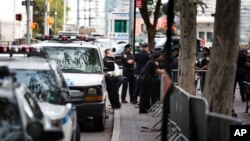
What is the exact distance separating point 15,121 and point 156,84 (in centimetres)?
1229

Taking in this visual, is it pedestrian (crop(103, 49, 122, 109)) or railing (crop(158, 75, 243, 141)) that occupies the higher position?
railing (crop(158, 75, 243, 141))

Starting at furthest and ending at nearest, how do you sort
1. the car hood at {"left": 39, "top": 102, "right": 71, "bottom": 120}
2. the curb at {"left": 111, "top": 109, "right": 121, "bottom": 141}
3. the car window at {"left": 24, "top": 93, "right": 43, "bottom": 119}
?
the curb at {"left": 111, "top": 109, "right": 121, "bottom": 141}, the car hood at {"left": 39, "top": 102, "right": 71, "bottom": 120}, the car window at {"left": 24, "top": 93, "right": 43, "bottom": 119}

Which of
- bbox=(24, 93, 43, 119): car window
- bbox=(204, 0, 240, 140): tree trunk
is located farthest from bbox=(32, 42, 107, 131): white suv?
bbox=(24, 93, 43, 119): car window

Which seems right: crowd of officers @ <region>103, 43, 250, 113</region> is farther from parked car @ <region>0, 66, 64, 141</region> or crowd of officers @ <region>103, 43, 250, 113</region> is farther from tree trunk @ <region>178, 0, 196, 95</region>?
parked car @ <region>0, 66, 64, 141</region>

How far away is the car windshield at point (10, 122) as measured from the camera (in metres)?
6.00

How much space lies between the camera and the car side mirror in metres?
5.82

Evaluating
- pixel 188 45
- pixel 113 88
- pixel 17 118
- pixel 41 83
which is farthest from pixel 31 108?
pixel 113 88

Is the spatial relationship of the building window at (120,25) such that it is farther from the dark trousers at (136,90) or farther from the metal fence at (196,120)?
the metal fence at (196,120)

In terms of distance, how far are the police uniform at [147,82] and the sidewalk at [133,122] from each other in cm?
33

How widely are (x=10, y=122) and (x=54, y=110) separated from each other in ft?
7.30

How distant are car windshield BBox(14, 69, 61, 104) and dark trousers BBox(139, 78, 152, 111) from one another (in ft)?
27.3

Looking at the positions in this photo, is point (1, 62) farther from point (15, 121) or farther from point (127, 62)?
point (127, 62)

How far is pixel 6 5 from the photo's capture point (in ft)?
210

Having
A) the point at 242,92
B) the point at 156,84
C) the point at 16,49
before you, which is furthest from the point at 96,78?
the point at 242,92
